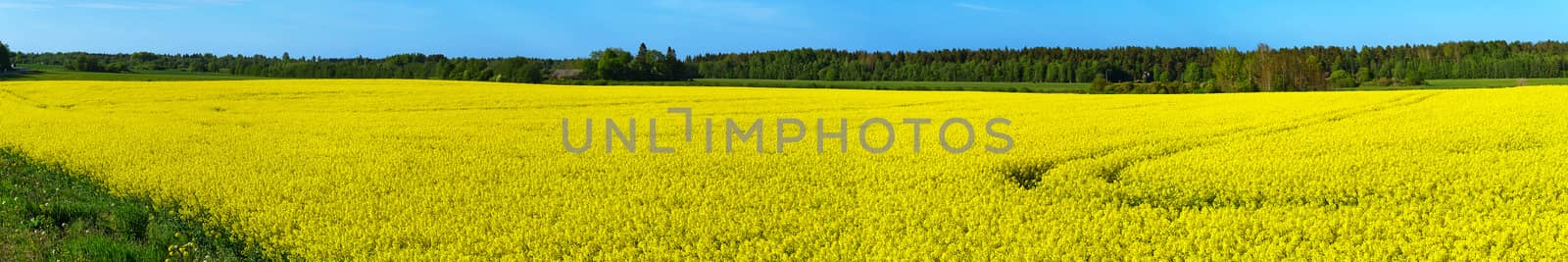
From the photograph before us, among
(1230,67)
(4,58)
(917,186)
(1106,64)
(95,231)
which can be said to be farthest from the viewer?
(1106,64)

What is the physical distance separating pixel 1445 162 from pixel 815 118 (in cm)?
1079

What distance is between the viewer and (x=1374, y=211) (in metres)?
6.71

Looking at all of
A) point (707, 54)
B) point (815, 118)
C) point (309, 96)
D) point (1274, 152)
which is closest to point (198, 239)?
point (1274, 152)

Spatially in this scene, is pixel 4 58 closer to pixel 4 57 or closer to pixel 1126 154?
pixel 4 57

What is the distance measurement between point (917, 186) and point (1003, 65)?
345 ft

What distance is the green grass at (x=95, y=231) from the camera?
23.1ft

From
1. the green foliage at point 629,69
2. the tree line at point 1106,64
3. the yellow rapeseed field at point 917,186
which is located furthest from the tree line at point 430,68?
the yellow rapeseed field at point 917,186

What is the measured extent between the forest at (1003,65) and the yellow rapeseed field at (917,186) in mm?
59762

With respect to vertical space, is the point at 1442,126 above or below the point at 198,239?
above

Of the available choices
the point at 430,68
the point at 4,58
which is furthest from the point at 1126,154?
the point at 4,58

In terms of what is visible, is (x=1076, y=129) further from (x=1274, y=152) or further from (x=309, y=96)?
(x=309, y=96)

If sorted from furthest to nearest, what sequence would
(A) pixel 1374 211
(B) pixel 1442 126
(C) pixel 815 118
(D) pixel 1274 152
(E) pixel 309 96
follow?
(E) pixel 309 96, (C) pixel 815 118, (B) pixel 1442 126, (D) pixel 1274 152, (A) pixel 1374 211

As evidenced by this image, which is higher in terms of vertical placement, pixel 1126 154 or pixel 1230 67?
pixel 1230 67

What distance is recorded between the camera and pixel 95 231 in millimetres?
8016
